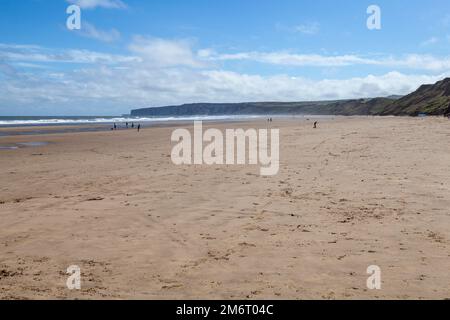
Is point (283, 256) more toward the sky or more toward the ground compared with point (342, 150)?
more toward the ground

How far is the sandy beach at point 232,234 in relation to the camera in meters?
5.80

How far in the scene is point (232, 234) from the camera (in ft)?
27.0

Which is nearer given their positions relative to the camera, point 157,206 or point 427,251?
point 427,251

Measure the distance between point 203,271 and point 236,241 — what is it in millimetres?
1565

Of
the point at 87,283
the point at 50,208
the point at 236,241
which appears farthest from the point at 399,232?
the point at 50,208

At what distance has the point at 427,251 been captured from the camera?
6895 millimetres

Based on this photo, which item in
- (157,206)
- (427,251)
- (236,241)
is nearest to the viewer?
(427,251)

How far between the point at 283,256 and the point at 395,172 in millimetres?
9142

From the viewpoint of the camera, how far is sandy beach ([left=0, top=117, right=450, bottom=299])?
5801 millimetres

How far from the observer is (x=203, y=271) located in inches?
251
